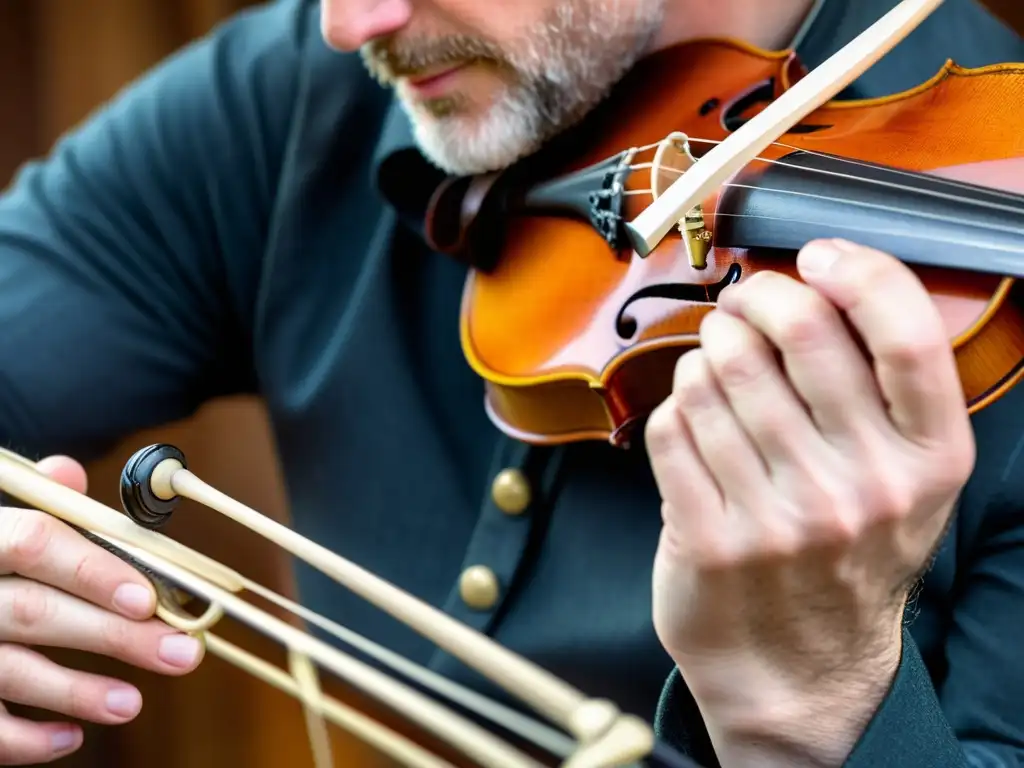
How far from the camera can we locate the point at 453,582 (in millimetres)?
684

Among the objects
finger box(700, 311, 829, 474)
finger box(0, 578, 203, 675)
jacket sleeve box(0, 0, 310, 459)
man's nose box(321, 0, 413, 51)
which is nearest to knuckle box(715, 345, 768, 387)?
finger box(700, 311, 829, 474)

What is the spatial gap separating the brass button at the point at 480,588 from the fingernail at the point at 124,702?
22cm

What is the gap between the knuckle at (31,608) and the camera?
46 centimetres

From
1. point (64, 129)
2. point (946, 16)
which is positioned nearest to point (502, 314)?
point (946, 16)

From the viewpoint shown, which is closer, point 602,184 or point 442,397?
point 602,184

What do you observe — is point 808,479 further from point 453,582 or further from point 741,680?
point 453,582

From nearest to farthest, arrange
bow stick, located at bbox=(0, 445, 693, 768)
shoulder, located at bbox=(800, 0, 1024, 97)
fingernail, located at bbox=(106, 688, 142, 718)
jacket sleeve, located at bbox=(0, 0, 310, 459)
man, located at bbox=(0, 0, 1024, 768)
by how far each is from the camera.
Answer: bow stick, located at bbox=(0, 445, 693, 768) < man, located at bbox=(0, 0, 1024, 768) < fingernail, located at bbox=(106, 688, 142, 718) < shoulder, located at bbox=(800, 0, 1024, 97) < jacket sleeve, located at bbox=(0, 0, 310, 459)

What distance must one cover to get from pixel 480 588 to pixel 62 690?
0.25m

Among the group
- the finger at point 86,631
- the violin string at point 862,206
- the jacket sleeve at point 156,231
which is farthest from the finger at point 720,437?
the jacket sleeve at point 156,231

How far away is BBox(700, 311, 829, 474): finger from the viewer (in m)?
0.33

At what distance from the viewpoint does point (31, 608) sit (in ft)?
1.52

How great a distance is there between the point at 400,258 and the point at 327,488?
180mm

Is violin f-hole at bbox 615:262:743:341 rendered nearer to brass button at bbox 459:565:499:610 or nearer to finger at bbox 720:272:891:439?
finger at bbox 720:272:891:439

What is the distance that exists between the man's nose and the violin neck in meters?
0.25
